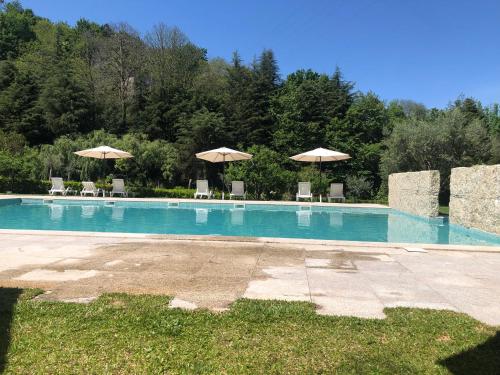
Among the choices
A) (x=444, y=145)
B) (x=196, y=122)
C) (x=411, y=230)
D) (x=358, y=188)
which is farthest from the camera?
(x=196, y=122)

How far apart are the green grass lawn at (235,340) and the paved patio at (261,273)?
0.31 metres

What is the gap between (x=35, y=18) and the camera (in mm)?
41562

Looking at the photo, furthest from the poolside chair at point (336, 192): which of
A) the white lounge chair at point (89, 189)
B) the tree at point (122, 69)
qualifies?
the tree at point (122, 69)

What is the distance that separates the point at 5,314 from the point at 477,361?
339 centimetres

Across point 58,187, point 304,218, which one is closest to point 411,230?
point 304,218

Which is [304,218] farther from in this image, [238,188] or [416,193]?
[238,188]

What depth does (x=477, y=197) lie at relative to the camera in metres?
9.49

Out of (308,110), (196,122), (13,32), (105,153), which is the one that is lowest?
(105,153)

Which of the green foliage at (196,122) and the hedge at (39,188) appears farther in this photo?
the hedge at (39,188)

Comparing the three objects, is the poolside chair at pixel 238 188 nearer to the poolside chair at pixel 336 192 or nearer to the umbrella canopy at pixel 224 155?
the umbrella canopy at pixel 224 155

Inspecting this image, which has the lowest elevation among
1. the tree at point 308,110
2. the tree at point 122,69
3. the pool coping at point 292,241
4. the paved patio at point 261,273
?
the paved patio at point 261,273

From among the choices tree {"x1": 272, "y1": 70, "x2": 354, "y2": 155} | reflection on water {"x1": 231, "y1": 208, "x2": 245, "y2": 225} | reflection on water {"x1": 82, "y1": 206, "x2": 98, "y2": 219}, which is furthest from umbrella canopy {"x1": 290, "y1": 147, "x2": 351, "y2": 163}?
reflection on water {"x1": 82, "y1": 206, "x2": 98, "y2": 219}

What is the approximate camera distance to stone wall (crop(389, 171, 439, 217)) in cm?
1166

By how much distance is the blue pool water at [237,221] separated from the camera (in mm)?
9531
